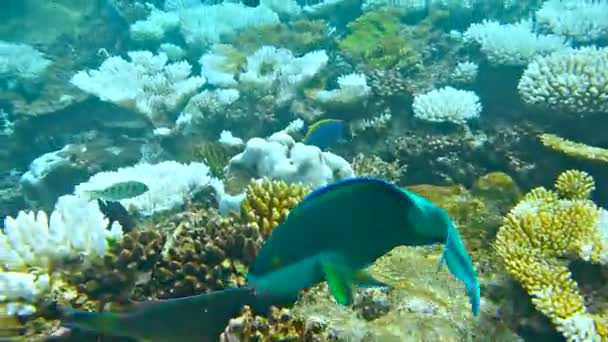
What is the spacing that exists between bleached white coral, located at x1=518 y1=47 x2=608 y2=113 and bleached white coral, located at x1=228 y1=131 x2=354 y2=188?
3059 mm

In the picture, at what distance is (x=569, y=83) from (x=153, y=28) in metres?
10.5

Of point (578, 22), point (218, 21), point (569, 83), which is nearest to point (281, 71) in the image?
point (569, 83)

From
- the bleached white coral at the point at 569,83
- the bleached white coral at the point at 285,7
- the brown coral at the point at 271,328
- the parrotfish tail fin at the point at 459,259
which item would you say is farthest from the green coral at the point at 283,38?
the parrotfish tail fin at the point at 459,259

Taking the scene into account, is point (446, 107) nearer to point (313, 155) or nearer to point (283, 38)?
point (313, 155)

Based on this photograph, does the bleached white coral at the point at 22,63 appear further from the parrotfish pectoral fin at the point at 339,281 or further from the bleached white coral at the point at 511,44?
the parrotfish pectoral fin at the point at 339,281

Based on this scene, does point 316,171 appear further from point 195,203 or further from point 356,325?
point 356,325

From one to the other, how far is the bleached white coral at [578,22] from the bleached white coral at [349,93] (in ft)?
16.1

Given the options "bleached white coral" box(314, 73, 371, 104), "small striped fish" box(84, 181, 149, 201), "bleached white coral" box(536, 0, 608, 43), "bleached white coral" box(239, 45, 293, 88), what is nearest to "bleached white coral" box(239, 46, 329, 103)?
"bleached white coral" box(239, 45, 293, 88)

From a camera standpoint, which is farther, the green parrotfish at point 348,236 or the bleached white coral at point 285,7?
the bleached white coral at point 285,7

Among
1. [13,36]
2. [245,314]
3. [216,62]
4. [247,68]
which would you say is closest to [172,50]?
[216,62]

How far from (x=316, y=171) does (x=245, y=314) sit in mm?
2775

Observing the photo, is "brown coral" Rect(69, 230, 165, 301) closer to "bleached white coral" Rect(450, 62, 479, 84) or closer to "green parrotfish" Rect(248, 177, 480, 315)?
"green parrotfish" Rect(248, 177, 480, 315)

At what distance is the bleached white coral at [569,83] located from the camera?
585 centimetres

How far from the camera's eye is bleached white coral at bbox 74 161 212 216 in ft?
16.7
